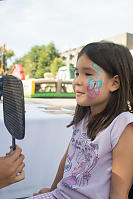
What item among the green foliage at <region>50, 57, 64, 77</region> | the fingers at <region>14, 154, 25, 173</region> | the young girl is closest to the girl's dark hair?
the young girl

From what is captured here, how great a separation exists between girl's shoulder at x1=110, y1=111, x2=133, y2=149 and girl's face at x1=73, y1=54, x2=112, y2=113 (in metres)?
0.10

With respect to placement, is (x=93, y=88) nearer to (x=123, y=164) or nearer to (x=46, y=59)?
(x=123, y=164)

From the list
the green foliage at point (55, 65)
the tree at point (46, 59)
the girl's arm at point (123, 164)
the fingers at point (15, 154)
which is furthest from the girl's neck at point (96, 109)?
the tree at point (46, 59)

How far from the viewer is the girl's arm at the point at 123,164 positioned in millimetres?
626

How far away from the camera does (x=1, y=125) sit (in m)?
1.10

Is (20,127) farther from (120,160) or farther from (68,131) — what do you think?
(68,131)

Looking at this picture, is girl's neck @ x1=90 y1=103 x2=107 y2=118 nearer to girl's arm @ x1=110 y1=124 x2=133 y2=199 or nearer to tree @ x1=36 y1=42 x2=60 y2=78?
girl's arm @ x1=110 y1=124 x2=133 y2=199

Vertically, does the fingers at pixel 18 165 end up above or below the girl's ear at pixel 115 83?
below

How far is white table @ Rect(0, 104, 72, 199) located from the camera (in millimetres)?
1187

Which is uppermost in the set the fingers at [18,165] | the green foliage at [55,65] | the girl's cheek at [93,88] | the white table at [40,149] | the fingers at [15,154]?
the green foliage at [55,65]

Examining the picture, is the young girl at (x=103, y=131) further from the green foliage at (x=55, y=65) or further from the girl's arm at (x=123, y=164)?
the green foliage at (x=55, y=65)

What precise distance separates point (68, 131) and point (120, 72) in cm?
68

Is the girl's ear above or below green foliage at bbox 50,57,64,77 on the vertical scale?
below

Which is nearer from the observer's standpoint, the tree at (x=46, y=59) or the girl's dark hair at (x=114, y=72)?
the girl's dark hair at (x=114, y=72)
